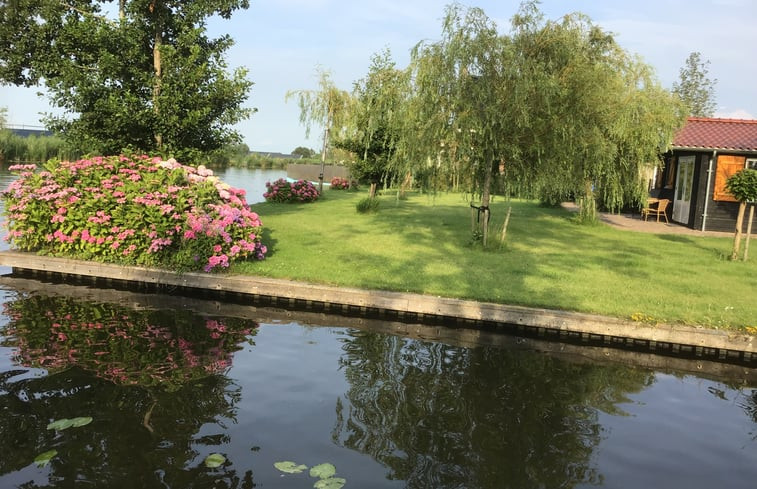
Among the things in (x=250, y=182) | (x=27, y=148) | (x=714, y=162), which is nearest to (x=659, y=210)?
(x=714, y=162)

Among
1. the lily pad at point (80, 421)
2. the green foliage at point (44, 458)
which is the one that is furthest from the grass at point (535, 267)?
the green foliage at point (44, 458)

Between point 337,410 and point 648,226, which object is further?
point 648,226

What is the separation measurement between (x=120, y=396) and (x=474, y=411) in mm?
3652

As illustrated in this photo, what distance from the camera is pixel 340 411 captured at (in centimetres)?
579

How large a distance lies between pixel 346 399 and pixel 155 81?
9604mm

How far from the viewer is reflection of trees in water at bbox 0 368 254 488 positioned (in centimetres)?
440

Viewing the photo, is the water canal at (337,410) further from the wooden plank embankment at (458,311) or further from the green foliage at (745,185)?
the green foliage at (745,185)

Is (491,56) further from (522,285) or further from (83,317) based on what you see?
(83,317)

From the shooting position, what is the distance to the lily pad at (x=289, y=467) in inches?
181

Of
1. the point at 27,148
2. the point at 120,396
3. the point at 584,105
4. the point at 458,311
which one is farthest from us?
the point at 27,148

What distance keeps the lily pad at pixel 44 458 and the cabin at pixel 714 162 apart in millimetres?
20297

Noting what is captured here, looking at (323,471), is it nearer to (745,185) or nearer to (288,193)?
(745,185)

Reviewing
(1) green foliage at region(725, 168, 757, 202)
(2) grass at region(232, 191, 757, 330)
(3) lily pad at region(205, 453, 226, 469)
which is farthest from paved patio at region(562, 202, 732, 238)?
(3) lily pad at region(205, 453, 226, 469)

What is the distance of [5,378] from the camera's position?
602cm
